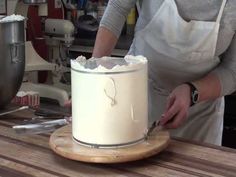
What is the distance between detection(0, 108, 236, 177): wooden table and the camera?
78 centimetres

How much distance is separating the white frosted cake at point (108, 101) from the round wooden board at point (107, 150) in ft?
0.04

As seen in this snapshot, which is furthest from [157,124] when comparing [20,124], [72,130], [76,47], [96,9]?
[96,9]

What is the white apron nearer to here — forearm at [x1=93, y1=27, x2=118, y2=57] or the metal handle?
forearm at [x1=93, y1=27, x2=118, y2=57]

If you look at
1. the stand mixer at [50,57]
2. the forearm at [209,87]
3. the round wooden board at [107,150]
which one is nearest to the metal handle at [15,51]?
the round wooden board at [107,150]

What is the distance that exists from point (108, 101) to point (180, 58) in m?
0.49

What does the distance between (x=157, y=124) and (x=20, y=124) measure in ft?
1.01

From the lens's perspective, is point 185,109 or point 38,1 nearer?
point 185,109

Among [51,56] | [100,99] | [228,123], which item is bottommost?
[228,123]

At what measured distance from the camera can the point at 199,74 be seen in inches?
49.4

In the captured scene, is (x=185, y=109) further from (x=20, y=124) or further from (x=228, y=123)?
(x=228, y=123)

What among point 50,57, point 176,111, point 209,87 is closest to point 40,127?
point 176,111

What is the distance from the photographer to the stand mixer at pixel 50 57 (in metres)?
1.91

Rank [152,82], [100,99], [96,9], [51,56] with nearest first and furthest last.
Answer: [100,99] < [152,82] < [51,56] < [96,9]

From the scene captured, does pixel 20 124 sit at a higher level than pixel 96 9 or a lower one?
lower
